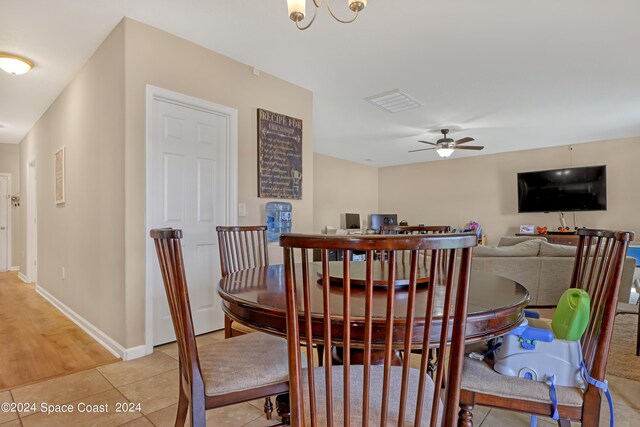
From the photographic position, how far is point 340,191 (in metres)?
7.73

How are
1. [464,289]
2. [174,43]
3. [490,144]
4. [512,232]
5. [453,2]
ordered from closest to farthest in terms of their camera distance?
[464,289] → [453,2] → [174,43] → [490,144] → [512,232]

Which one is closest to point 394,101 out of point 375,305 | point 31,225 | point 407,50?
point 407,50

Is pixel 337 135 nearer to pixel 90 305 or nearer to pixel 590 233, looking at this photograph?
pixel 90 305

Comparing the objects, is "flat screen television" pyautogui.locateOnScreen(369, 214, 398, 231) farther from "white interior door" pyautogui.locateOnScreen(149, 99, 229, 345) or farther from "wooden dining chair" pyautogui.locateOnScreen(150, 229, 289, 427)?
"wooden dining chair" pyautogui.locateOnScreen(150, 229, 289, 427)

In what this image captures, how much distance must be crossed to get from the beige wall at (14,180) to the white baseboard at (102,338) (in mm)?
3635

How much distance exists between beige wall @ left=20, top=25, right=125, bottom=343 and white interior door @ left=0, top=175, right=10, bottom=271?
9.88 ft

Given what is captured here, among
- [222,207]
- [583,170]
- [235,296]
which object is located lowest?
[235,296]

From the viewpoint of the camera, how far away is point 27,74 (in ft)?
10.9

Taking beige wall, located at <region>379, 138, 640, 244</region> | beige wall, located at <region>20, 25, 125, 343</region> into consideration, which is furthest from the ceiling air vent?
beige wall, located at <region>379, 138, 640, 244</region>

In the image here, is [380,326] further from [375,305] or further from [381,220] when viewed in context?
[381,220]

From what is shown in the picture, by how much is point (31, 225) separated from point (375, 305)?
6.09 metres

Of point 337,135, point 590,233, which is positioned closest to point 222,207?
point 590,233

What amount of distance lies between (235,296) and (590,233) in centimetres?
149

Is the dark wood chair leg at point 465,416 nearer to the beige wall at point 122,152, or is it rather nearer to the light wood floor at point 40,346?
the beige wall at point 122,152
